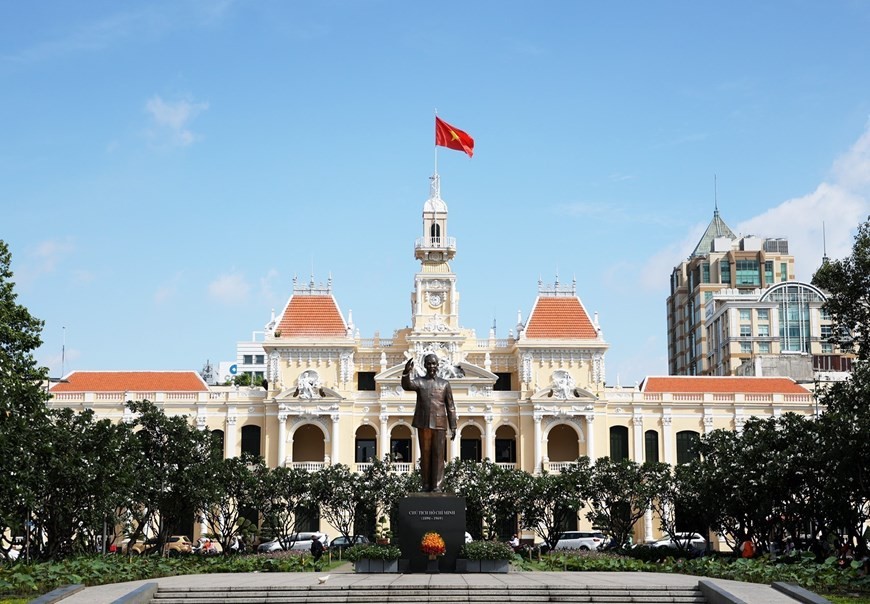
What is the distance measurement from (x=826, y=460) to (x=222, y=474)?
78.5 feet

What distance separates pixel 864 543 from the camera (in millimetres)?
36469

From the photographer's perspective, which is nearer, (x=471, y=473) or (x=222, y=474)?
(x=222, y=474)

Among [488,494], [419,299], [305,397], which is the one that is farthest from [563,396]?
[488,494]

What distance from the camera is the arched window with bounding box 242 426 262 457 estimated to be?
75125 mm

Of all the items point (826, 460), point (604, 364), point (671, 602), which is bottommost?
point (671, 602)

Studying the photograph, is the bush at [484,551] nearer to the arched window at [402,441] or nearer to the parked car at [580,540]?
the parked car at [580,540]

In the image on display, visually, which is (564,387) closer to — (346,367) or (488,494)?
(346,367)

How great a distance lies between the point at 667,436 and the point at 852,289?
103 feet

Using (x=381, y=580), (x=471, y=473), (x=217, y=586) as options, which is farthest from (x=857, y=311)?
(x=217, y=586)

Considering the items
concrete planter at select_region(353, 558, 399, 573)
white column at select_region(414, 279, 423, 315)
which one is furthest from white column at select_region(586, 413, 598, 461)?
concrete planter at select_region(353, 558, 399, 573)

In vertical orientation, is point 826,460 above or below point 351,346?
below

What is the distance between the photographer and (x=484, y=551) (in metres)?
30.3

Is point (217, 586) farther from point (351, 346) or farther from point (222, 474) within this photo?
point (351, 346)

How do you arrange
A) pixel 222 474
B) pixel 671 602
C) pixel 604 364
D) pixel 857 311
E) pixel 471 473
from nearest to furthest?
pixel 671 602
pixel 857 311
pixel 222 474
pixel 471 473
pixel 604 364
